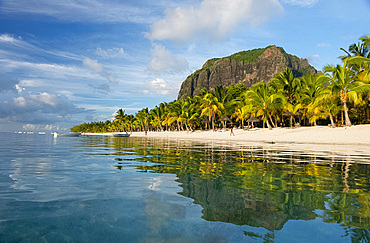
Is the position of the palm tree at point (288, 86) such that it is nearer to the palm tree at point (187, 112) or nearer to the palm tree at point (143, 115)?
the palm tree at point (187, 112)

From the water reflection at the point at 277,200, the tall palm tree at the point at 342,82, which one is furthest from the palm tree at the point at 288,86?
the water reflection at the point at 277,200

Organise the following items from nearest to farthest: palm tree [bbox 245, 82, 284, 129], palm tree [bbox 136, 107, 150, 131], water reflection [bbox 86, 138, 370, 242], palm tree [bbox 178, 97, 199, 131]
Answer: water reflection [bbox 86, 138, 370, 242], palm tree [bbox 245, 82, 284, 129], palm tree [bbox 178, 97, 199, 131], palm tree [bbox 136, 107, 150, 131]

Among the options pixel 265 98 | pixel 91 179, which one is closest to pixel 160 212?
pixel 91 179

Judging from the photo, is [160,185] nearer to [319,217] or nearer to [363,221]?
[319,217]

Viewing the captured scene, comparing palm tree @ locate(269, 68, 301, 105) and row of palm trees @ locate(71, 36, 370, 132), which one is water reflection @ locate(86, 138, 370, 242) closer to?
row of palm trees @ locate(71, 36, 370, 132)

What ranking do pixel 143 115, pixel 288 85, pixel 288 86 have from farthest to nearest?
pixel 143 115, pixel 288 86, pixel 288 85

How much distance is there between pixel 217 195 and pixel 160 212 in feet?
4.57

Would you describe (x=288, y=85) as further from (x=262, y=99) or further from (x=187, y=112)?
(x=187, y=112)

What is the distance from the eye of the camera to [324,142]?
2627 cm

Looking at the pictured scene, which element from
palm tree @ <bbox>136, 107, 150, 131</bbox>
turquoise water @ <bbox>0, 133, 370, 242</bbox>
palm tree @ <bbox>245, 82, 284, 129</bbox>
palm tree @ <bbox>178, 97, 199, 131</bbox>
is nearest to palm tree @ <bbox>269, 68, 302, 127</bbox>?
palm tree @ <bbox>245, 82, 284, 129</bbox>

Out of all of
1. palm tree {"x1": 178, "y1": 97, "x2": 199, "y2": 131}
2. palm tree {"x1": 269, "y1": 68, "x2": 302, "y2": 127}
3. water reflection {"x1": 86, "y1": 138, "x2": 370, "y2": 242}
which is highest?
palm tree {"x1": 269, "y1": 68, "x2": 302, "y2": 127}

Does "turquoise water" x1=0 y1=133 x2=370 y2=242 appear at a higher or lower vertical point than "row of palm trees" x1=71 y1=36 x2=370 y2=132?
lower

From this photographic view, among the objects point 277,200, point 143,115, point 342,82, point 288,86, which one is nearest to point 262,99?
point 288,86

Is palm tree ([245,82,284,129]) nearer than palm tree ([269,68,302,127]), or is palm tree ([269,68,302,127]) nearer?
palm tree ([245,82,284,129])
